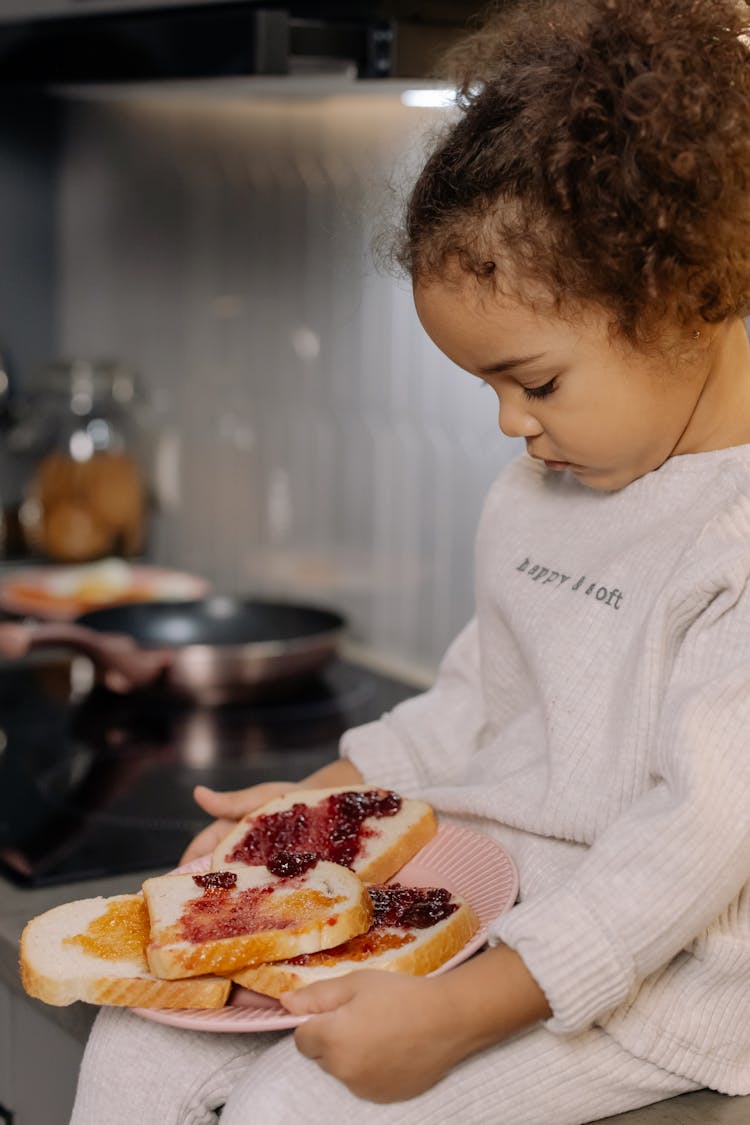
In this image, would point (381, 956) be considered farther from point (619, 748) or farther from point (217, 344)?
point (217, 344)

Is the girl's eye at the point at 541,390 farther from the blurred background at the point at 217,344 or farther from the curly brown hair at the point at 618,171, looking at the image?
the blurred background at the point at 217,344

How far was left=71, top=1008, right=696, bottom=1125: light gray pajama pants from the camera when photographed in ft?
2.74

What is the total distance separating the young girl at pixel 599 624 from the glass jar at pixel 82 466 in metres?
1.29

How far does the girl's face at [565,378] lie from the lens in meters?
0.88

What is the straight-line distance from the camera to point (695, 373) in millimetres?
905

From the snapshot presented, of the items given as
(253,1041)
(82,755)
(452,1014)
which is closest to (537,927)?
(452,1014)

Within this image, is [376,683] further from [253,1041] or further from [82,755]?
[253,1041]

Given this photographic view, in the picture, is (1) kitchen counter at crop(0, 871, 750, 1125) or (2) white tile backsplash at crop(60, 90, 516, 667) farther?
(2) white tile backsplash at crop(60, 90, 516, 667)

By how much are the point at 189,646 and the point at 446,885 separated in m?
0.66

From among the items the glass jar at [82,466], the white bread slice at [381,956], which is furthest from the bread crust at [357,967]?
the glass jar at [82,466]

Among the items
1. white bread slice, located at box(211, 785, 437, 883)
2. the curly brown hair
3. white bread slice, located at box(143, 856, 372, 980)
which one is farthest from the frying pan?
the curly brown hair

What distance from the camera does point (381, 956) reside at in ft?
2.82

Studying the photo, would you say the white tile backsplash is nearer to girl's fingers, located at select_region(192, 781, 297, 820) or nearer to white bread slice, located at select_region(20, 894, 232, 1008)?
girl's fingers, located at select_region(192, 781, 297, 820)

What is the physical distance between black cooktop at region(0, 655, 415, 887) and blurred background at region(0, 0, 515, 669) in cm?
25
